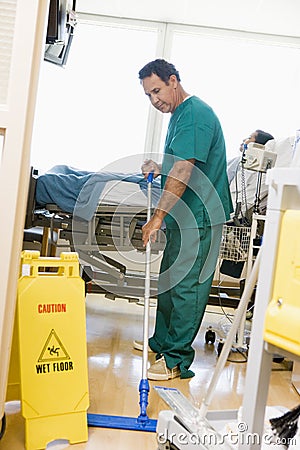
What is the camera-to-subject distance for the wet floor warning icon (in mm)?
1608

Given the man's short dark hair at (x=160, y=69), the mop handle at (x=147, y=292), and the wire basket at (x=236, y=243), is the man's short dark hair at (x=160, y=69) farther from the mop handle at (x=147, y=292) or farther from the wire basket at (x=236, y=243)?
the wire basket at (x=236, y=243)

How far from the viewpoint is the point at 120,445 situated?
63.9 inches

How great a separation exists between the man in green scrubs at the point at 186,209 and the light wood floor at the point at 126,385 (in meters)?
0.15

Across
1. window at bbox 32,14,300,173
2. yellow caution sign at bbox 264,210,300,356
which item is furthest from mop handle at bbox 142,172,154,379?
window at bbox 32,14,300,173

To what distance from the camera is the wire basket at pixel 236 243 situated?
309 centimetres

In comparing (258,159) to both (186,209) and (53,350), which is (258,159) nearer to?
(186,209)

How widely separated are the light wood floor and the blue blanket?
27.3 inches

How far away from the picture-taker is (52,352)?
64.0 inches

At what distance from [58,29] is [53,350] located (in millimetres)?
1128

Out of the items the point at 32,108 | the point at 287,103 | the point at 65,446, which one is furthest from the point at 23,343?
the point at 287,103

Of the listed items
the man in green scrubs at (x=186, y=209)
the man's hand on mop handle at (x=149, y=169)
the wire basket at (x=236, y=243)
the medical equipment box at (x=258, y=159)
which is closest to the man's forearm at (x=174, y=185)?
the man in green scrubs at (x=186, y=209)

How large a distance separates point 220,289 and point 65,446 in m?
2.08

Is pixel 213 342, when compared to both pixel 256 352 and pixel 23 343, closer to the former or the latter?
pixel 23 343

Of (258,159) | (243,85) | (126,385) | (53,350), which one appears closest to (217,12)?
(243,85)
